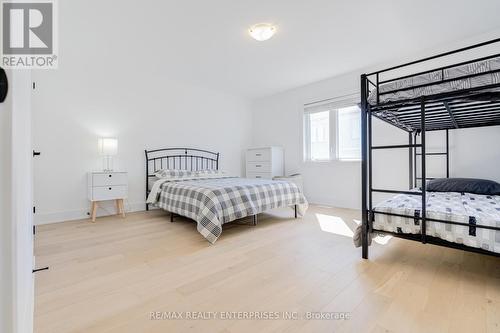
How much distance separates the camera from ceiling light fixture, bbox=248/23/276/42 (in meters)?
2.54

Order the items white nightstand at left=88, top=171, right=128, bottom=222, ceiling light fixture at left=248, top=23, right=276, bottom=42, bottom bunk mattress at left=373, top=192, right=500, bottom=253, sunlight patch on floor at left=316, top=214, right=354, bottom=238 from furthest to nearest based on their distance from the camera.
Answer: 1. white nightstand at left=88, top=171, right=128, bottom=222
2. sunlight patch on floor at left=316, top=214, right=354, bottom=238
3. ceiling light fixture at left=248, top=23, right=276, bottom=42
4. bottom bunk mattress at left=373, top=192, right=500, bottom=253

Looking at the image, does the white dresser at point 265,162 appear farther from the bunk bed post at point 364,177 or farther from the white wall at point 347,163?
the bunk bed post at point 364,177

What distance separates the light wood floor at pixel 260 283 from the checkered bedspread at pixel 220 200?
230 mm

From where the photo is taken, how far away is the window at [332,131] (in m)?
4.02

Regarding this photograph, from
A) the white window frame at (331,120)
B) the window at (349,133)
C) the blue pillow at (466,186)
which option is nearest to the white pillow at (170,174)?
the white window frame at (331,120)

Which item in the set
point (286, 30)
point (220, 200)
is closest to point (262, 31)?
point (286, 30)

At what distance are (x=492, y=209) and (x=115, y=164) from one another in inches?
174

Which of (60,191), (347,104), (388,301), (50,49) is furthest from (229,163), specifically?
(388,301)

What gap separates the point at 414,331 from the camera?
114 centimetres

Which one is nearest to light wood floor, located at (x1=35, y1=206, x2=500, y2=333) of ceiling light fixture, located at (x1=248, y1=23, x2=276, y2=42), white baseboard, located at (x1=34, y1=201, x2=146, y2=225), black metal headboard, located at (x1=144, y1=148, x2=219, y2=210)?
white baseboard, located at (x1=34, y1=201, x2=146, y2=225)

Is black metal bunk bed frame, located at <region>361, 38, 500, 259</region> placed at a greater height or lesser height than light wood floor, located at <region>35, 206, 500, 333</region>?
greater

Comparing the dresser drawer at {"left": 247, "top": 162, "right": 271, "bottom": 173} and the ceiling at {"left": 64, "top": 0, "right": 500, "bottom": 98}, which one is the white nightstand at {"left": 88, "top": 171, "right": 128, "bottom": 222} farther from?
the dresser drawer at {"left": 247, "top": 162, "right": 271, "bottom": 173}

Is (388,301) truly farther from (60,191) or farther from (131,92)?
(131,92)

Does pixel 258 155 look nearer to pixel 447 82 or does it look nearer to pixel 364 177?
pixel 364 177
